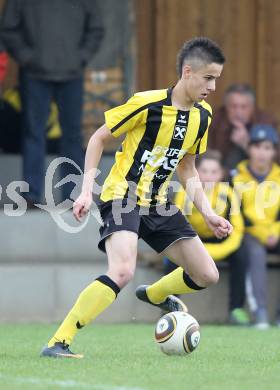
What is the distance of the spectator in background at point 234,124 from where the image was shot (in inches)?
450

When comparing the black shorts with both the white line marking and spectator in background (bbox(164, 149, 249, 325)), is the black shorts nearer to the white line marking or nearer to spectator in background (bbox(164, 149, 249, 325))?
the white line marking

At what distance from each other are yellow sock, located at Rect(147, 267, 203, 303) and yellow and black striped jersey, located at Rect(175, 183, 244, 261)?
2882 millimetres

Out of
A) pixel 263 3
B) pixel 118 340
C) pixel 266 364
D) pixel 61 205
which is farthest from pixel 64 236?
pixel 266 364

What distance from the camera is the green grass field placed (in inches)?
227

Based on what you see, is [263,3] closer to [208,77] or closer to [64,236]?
[64,236]

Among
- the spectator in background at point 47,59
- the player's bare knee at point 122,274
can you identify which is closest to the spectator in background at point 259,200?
the spectator in background at point 47,59

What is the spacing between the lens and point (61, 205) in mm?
11211

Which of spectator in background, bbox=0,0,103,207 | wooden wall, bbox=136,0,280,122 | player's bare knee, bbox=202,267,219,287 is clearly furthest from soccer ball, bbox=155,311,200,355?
wooden wall, bbox=136,0,280,122

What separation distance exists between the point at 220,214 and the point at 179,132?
11.3 feet

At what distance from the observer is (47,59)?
10.8 meters

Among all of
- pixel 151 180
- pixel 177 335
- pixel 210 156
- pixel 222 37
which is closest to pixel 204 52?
pixel 151 180

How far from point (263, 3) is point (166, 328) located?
6.91 meters

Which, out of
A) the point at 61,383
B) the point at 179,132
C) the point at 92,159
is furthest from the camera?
the point at 179,132

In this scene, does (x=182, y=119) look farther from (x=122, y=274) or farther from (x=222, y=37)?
(x=222, y=37)
